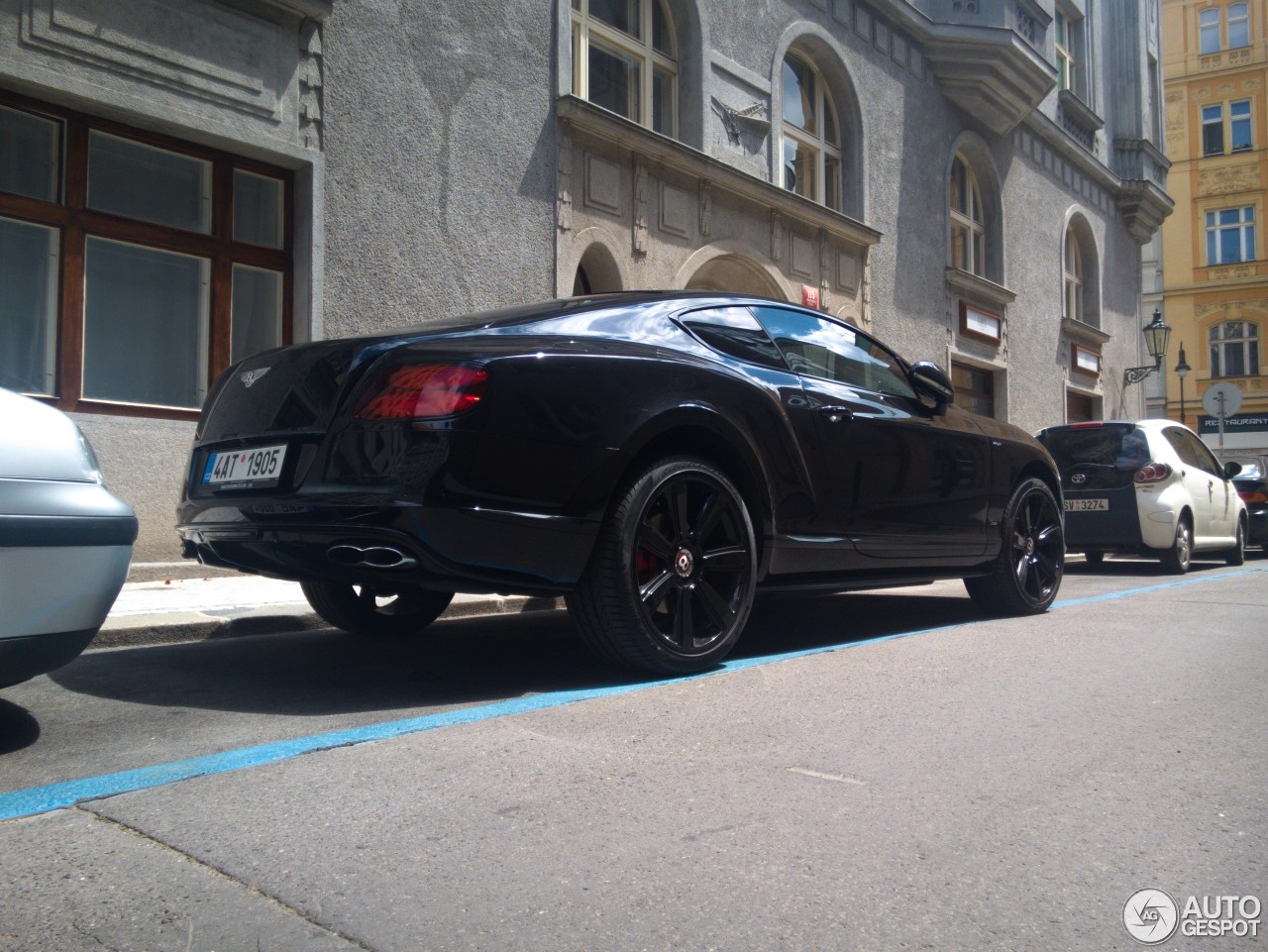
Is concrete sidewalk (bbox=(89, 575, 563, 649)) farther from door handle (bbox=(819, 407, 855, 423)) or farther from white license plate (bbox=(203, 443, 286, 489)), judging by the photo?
door handle (bbox=(819, 407, 855, 423))

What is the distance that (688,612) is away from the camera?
4184 mm

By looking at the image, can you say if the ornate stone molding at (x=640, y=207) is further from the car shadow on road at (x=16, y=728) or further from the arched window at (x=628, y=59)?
the car shadow on road at (x=16, y=728)

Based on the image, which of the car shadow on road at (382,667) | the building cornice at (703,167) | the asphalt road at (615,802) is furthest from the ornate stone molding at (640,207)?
the asphalt road at (615,802)

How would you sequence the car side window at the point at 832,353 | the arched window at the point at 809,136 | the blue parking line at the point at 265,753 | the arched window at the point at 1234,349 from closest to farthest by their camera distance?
the blue parking line at the point at 265,753 < the car side window at the point at 832,353 < the arched window at the point at 809,136 < the arched window at the point at 1234,349

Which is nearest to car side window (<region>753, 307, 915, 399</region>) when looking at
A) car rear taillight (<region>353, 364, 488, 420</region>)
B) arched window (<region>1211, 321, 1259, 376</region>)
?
car rear taillight (<region>353, 364, 488, 420</region>)

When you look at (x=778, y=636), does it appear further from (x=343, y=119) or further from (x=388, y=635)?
(x=343, y=119)

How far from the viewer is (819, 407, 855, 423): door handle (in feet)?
16.2

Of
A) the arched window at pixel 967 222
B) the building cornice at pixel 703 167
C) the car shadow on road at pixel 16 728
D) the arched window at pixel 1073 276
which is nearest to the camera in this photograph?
the car shadow on road at pixel 16 728

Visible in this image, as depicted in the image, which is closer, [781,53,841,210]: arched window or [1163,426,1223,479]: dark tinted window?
[1163,426,1223,479]: dark tinted window

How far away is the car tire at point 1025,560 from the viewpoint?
20.9 feet

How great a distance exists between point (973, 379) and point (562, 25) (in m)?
11.5

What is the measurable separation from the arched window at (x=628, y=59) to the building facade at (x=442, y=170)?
3cm
